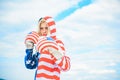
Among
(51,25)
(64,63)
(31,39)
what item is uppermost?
(51,25)

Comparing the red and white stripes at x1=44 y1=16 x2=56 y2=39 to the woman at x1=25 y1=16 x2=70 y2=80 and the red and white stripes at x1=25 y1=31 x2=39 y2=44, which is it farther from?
the red and white stripes at x1=25 y1=31 x2=39 y2=44

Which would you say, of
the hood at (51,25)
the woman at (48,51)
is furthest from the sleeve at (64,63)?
the hood at (51,25)

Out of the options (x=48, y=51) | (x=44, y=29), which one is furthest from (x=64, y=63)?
(x=44, y=29)

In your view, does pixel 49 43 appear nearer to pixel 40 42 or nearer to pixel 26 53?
pixel 40 42

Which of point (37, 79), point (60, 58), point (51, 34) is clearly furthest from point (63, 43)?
point (37, 79)

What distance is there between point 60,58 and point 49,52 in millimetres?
132

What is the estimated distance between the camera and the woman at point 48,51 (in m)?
1.85

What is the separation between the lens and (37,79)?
6.38 ft

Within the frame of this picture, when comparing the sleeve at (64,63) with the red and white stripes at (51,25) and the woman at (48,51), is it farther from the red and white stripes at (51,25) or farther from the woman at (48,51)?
the red and white stripes at (51,25)

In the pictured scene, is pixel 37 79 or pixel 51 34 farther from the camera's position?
pixel 51 34

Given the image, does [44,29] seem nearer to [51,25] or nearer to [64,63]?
[51,25]

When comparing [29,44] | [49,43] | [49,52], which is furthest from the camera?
[29,44]

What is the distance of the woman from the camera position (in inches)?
72.8

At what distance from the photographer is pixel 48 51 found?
1.95 meters
